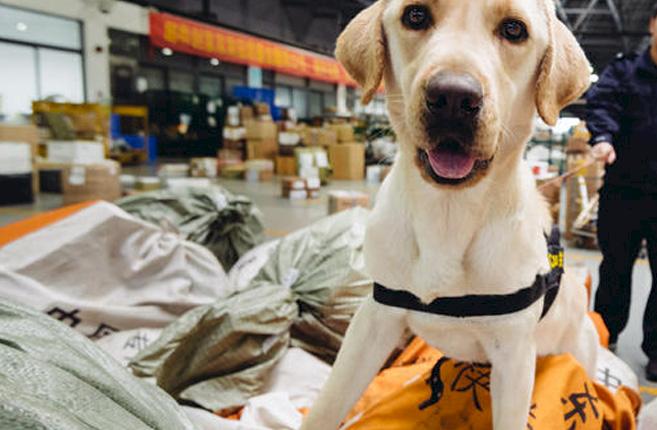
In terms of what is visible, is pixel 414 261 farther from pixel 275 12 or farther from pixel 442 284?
pixel 275 12

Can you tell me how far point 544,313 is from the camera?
4.63ft

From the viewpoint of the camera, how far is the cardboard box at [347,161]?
36.3 ft

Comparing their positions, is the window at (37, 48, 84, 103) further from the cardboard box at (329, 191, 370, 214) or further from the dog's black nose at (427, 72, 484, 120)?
the dog's black nose at (427, 72, 484, 120)

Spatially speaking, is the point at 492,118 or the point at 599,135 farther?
the point at 599,135

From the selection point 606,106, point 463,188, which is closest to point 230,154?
point 606,106

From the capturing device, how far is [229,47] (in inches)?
586

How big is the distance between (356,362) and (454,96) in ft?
2.25

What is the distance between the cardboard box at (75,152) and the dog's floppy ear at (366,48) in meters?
5.89

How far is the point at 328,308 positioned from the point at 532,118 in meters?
1.29

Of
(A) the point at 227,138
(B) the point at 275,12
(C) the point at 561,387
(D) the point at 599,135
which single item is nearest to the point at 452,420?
(C) the point at 561,387

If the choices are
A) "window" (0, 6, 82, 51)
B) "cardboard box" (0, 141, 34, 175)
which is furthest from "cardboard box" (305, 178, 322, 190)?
"window" (0, 6, 82, 51)

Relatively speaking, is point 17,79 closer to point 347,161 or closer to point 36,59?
point 36,59

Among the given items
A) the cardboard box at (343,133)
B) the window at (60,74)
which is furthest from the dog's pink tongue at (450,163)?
the window at (60,74)

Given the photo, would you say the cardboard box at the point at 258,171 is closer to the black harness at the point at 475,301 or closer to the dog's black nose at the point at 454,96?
the black harness at the point at 475,301
